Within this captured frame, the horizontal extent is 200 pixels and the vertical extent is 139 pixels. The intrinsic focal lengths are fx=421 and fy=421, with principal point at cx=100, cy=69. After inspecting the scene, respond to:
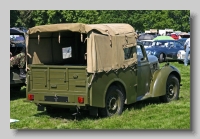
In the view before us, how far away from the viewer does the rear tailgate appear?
7.91 m

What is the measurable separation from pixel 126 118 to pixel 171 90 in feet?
7.23

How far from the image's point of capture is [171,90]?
33.6 ft

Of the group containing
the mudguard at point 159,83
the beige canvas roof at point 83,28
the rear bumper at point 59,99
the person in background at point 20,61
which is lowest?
the rear bumper at point 59,99

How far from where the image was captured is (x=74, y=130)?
731 cm

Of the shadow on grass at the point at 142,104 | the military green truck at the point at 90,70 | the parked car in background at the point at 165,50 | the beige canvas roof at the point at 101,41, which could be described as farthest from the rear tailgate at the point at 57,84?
the parked car in background at the point at 165,50

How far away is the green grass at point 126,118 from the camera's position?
7.93 metres

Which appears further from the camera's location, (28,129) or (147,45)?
(147,45)

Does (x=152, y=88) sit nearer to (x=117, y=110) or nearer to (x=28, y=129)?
(x=117, y=110)

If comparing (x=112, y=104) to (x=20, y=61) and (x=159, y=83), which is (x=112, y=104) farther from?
(x=20, y=61)

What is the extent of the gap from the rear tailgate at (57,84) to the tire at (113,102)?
1.96 feet

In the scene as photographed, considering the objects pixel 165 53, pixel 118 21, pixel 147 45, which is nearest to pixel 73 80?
pixel 118 21

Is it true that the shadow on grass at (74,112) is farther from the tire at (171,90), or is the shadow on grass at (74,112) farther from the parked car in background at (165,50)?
the parked car in background at (165,50)

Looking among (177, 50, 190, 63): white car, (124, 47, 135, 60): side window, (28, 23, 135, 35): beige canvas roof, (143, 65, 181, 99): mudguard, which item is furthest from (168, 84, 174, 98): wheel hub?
(177, 50, 190, 63): white car

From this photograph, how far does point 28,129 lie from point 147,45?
16.5 m
